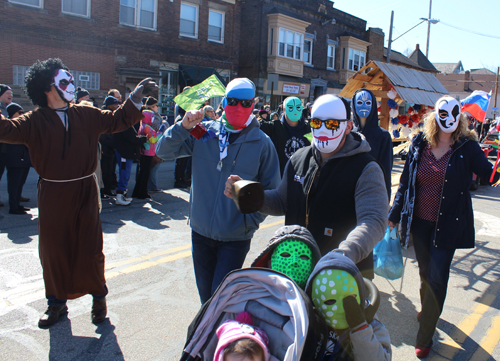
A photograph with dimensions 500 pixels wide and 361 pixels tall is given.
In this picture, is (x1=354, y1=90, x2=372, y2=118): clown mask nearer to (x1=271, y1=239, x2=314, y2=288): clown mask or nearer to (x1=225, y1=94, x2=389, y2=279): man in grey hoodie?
(x1=225, y1=94, x2=389, y2=279): man in grey hoodie

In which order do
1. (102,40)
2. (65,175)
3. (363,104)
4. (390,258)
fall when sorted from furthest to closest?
(102,40)
(363,104)
(390,258)
(65,175)

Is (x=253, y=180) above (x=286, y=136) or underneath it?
underneath

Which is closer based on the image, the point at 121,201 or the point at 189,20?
the point at 121,201

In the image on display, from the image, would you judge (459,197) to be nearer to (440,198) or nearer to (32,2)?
(440,198)

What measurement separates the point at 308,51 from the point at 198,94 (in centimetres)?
2661

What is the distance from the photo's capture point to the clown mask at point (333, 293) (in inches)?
58.4

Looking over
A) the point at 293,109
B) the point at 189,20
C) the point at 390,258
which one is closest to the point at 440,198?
the point at 390,258

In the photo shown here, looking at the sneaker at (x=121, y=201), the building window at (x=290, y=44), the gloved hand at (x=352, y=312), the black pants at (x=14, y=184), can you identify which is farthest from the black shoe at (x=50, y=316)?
the building window at (x=290, y=44)

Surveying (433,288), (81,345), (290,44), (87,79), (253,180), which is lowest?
(81,345)

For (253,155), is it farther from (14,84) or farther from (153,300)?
(14,84)

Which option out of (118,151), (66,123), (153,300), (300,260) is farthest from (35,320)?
(118,151)

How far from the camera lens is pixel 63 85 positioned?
10.8 ft

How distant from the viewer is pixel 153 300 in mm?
3959

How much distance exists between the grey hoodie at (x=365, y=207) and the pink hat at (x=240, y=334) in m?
0.51
